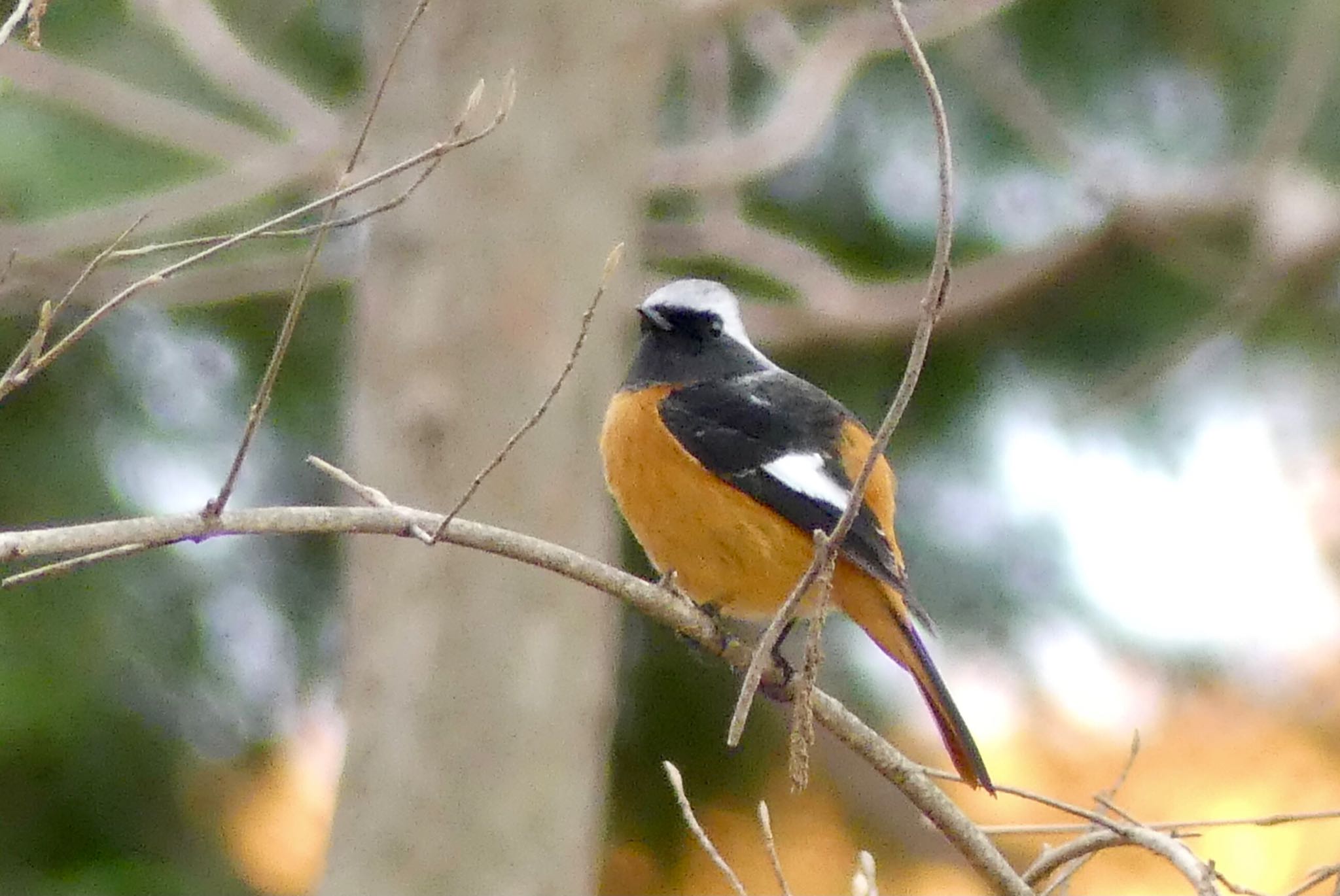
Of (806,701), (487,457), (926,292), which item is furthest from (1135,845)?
(487,457)

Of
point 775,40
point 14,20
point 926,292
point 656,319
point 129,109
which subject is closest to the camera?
point 926,292

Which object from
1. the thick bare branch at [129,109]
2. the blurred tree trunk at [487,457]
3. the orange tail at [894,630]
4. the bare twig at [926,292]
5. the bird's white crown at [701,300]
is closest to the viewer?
the bare twig at [926,292]

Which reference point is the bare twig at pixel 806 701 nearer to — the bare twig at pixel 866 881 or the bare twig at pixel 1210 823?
the bare twig at pixel 866 881

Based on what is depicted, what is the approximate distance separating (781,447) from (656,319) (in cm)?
49

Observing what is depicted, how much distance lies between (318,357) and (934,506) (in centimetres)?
251

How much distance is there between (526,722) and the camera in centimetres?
538

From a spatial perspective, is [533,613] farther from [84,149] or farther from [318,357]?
[84,149]

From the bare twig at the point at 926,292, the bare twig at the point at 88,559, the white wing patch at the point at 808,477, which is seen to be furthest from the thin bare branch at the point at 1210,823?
the bare twig at the point at 88,559

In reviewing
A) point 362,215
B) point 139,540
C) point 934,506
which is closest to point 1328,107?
point 934,506

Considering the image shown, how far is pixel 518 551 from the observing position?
2305 millimetres

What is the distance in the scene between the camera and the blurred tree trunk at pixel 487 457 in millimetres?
5320

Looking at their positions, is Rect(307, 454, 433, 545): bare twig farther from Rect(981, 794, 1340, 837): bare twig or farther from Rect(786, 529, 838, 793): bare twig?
Rect(981, 794, 1340, 837): bare twig

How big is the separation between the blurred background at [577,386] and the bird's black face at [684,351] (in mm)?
1591

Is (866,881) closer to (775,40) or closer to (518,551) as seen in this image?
(518,551)
